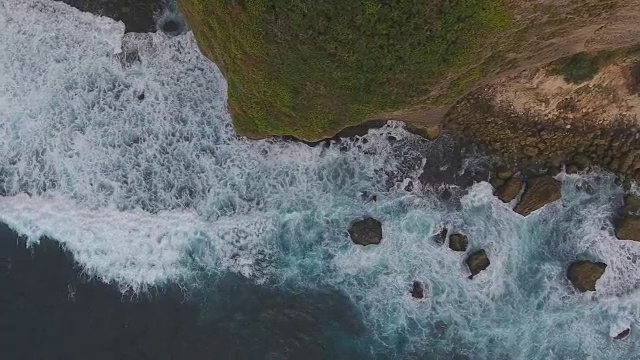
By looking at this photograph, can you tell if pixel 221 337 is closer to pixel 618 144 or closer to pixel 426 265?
pixel 426 265

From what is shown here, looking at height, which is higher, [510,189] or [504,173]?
[504,173]

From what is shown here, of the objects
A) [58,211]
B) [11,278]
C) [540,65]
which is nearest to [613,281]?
[540,65]

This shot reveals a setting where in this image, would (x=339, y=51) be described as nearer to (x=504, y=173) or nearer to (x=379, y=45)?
(x=379, y=45)

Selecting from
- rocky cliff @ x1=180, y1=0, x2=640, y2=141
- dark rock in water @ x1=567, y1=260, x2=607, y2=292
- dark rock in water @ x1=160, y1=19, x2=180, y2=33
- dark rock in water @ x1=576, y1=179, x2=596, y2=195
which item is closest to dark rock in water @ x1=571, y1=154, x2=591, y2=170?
dark rock in water @ x1=576, y1=179, x2=596, y2=195

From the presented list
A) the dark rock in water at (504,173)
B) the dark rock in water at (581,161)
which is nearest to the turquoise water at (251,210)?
the dark rock in water at (581,161)

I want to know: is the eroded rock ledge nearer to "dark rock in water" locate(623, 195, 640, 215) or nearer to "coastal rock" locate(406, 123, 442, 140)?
"coastal rock" locate(406, 123, 442, 140)

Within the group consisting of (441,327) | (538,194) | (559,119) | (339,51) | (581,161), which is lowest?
(441,327)

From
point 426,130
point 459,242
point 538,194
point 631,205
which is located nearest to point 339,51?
point 426,130
